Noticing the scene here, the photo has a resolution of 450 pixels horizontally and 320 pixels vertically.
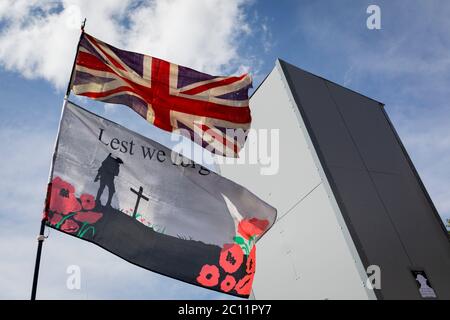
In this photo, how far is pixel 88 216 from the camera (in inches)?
185

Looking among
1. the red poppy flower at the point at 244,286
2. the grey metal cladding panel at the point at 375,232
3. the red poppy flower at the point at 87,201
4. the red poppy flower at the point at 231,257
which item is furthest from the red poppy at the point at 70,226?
the grey metal cladding panel at the point at 375,232

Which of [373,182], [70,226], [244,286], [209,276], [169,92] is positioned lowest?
[244,286]

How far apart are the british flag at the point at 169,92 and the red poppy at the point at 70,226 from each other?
2.15 m

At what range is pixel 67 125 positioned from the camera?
A: 5207mm

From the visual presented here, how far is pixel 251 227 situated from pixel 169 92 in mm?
2789

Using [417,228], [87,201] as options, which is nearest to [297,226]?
[417,228]

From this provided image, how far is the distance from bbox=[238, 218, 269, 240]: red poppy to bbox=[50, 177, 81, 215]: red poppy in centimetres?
248

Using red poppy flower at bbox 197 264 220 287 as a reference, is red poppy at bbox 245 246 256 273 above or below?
above

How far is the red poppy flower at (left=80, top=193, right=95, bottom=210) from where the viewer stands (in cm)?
477

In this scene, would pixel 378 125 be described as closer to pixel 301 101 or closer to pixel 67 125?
pixel 301 101

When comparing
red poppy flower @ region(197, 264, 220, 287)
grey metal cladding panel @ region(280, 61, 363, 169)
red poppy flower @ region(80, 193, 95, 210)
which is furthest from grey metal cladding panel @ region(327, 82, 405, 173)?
red poppy flower @ region(80, 193, 95, 210)

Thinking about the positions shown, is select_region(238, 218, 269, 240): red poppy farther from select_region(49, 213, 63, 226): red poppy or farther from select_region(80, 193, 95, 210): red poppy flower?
select_region(49, 213, 63, 226): red poppy

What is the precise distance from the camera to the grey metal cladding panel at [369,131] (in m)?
9.90

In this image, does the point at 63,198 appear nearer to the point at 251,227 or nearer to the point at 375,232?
the point at 251,227
